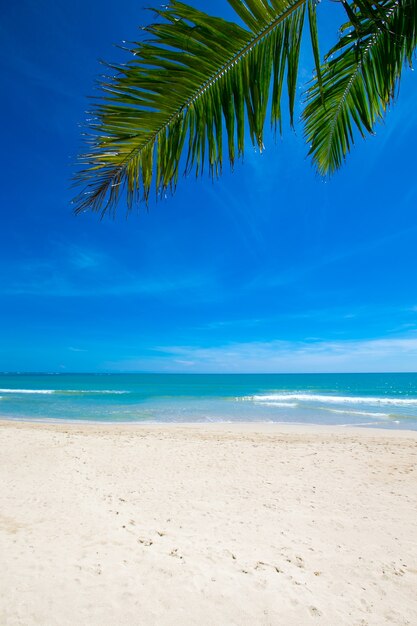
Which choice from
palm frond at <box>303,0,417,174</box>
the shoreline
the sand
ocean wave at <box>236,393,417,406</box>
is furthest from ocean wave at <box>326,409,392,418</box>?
palm frond at <box>303,0,417,174</box>

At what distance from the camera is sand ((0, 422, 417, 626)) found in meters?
2.90

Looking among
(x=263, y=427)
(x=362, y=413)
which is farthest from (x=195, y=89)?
(x=362, y=413)

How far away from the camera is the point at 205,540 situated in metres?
4.25

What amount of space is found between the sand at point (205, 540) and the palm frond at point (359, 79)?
11.3 ft

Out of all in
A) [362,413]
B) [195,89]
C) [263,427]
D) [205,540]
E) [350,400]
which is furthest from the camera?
[350,400]

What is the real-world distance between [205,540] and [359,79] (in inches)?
183

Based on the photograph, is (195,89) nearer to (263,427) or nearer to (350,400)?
(263,427)

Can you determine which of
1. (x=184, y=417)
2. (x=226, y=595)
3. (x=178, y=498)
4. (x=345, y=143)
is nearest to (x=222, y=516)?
(x=178, y=498)

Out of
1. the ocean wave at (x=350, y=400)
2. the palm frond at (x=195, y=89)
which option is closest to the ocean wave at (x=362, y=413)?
the ocean wave at (x=350, y=400)

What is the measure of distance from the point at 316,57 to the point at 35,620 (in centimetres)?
378

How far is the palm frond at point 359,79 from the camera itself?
1411 millimetres

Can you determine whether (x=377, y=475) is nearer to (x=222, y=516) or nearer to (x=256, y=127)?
(x=222, y=516)

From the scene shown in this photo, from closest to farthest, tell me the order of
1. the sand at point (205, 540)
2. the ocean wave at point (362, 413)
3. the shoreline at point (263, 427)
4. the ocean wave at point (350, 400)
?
the sand at point (205, 540)
the shoreline at point (263, 427)
the ocean wave at point (362, 413)
the ocean wave at point (350, 400)

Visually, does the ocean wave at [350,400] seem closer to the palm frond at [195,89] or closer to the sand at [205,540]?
the sand at [205,540]
